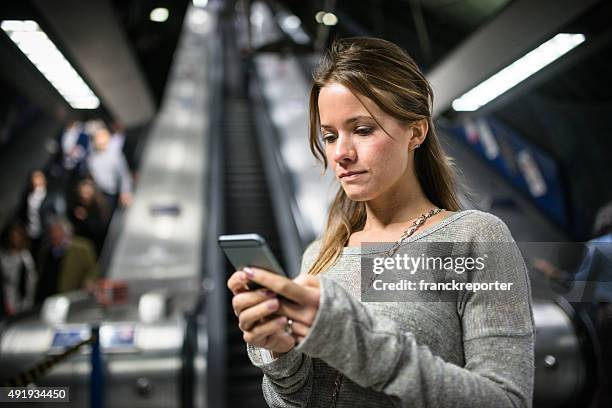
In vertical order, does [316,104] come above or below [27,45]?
below

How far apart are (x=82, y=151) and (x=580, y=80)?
10050 millimetres

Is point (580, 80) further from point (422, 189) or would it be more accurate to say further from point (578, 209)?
point (422, 189)

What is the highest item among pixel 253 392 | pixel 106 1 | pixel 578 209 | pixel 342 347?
pixel 106 1

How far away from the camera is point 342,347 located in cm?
97

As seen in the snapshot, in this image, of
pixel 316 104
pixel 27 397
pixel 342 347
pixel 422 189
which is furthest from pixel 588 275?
pixel 27 397

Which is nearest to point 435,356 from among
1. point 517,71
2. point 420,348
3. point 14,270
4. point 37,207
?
point 420,348

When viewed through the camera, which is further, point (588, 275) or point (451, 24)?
point (451, 24)

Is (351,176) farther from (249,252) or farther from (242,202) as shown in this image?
(242,202)

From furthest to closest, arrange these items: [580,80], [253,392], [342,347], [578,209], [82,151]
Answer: [82,151]
[578,209]
[580,80]
[253,392]
[342,347]

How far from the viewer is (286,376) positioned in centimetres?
121

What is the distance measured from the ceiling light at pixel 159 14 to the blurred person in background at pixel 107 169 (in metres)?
5.86

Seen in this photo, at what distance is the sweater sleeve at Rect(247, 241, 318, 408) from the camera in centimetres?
120

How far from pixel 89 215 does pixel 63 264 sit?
396 centimetres

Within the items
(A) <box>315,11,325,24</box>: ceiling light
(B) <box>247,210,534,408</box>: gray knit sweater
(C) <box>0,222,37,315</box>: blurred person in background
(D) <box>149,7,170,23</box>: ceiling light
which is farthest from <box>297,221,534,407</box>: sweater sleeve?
(C) <box>0,222,37,315</box>: blurred person in background
